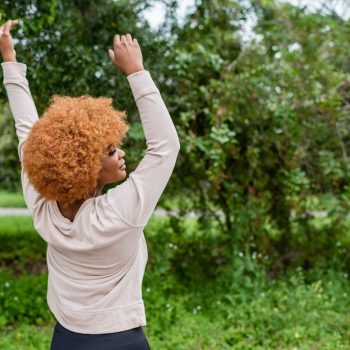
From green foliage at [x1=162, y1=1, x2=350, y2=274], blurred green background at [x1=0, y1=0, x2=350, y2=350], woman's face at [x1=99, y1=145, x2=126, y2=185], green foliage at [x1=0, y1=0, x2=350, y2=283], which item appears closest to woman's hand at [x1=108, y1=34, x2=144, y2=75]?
woman's face at [x1=99, y1=145, x2=126, y2=185]

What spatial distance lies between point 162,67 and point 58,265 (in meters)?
3.55

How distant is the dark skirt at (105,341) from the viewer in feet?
6.42

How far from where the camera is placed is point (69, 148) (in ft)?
5.97

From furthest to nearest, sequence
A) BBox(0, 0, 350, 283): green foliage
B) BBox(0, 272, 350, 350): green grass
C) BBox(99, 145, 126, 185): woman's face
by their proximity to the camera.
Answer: BBox(0, 0, 350, 283): green foliage → BBox(0, 272, 350, 350): green grass → BBox(99, 145, 126, 185): woman's face

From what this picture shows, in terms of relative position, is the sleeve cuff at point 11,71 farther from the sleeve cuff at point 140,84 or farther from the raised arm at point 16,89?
the sleeve cuff at point 140,84

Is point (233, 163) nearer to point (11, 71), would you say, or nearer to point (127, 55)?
point (11, 71)

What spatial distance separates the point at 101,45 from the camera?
5.17 m

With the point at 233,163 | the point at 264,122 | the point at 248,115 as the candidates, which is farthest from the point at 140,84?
the point at 233,163

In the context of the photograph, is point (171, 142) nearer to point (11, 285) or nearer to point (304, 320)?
point (304, 320)

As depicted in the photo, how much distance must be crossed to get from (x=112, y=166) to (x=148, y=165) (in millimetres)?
150

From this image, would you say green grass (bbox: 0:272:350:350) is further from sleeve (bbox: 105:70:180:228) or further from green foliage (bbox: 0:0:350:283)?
sleeve (bbox: 105:70:180:228)

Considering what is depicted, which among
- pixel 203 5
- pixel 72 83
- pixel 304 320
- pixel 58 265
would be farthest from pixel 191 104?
pixel 58 265

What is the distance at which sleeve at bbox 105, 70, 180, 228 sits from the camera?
1847mm

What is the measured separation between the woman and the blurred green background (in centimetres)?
269
